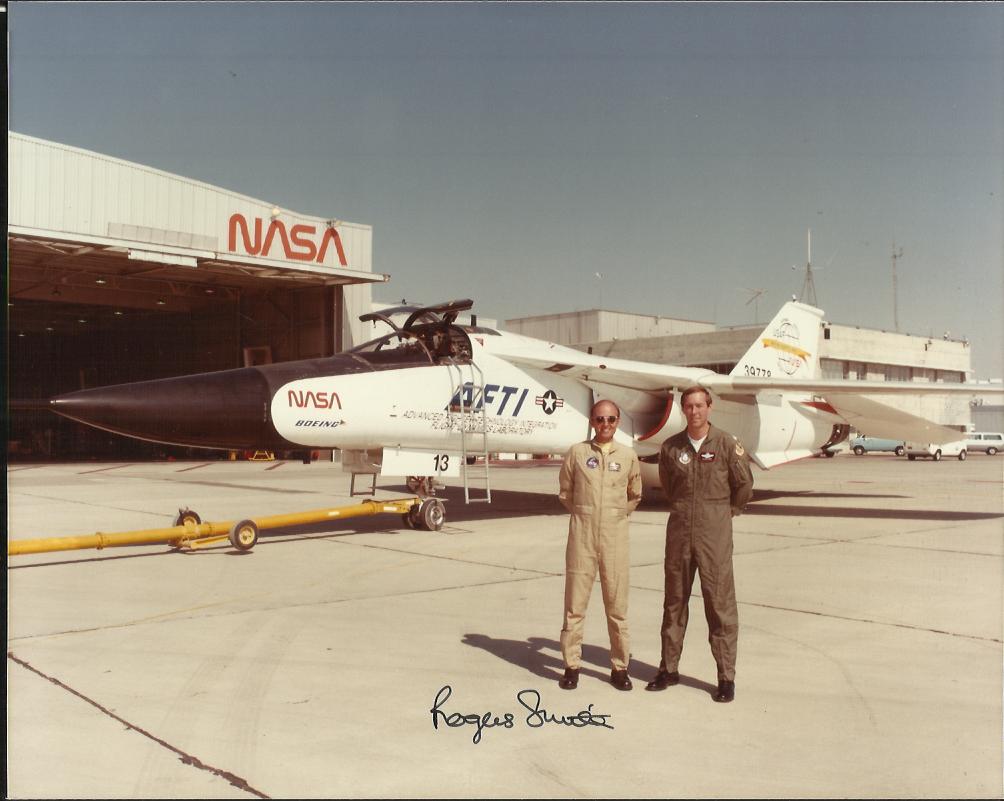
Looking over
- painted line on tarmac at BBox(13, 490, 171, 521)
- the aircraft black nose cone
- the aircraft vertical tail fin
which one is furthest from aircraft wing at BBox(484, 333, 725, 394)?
painted line on tarmac at BBox(13, 490, 171, 521)

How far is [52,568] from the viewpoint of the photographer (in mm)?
8281

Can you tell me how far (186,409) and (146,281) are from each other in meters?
30.3

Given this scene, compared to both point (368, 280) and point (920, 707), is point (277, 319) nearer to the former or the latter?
point (368, 280)

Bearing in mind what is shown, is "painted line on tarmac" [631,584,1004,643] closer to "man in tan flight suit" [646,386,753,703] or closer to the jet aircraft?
"man in tan flight suit" [646,386,753,703]

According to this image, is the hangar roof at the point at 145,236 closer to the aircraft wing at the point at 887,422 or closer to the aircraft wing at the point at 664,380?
the aircraft wing at the point at 664,380

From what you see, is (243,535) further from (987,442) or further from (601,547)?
(987,442)

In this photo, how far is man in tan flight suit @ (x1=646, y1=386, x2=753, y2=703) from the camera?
462cm

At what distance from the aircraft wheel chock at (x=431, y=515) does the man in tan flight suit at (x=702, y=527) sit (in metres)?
6.68

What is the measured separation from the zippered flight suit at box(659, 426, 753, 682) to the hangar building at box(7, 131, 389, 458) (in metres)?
18.0

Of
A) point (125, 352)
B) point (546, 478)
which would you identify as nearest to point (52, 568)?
point (546, 478)

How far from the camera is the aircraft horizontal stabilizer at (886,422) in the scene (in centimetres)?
1430

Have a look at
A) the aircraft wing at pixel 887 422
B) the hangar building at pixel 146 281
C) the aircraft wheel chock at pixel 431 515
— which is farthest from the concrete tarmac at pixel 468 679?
the hangar building at pixel 146 281

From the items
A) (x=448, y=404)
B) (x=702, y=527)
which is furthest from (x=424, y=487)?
(x=702, y=527)

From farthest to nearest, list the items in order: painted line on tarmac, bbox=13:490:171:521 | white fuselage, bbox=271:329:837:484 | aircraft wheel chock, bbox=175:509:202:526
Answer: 1. painted line on tarmac, bbox=13:490:171:521
2. aircraft wheel chock, bbox=175:509:202:526
3. white fuselage, bbox=271:329:837:484
